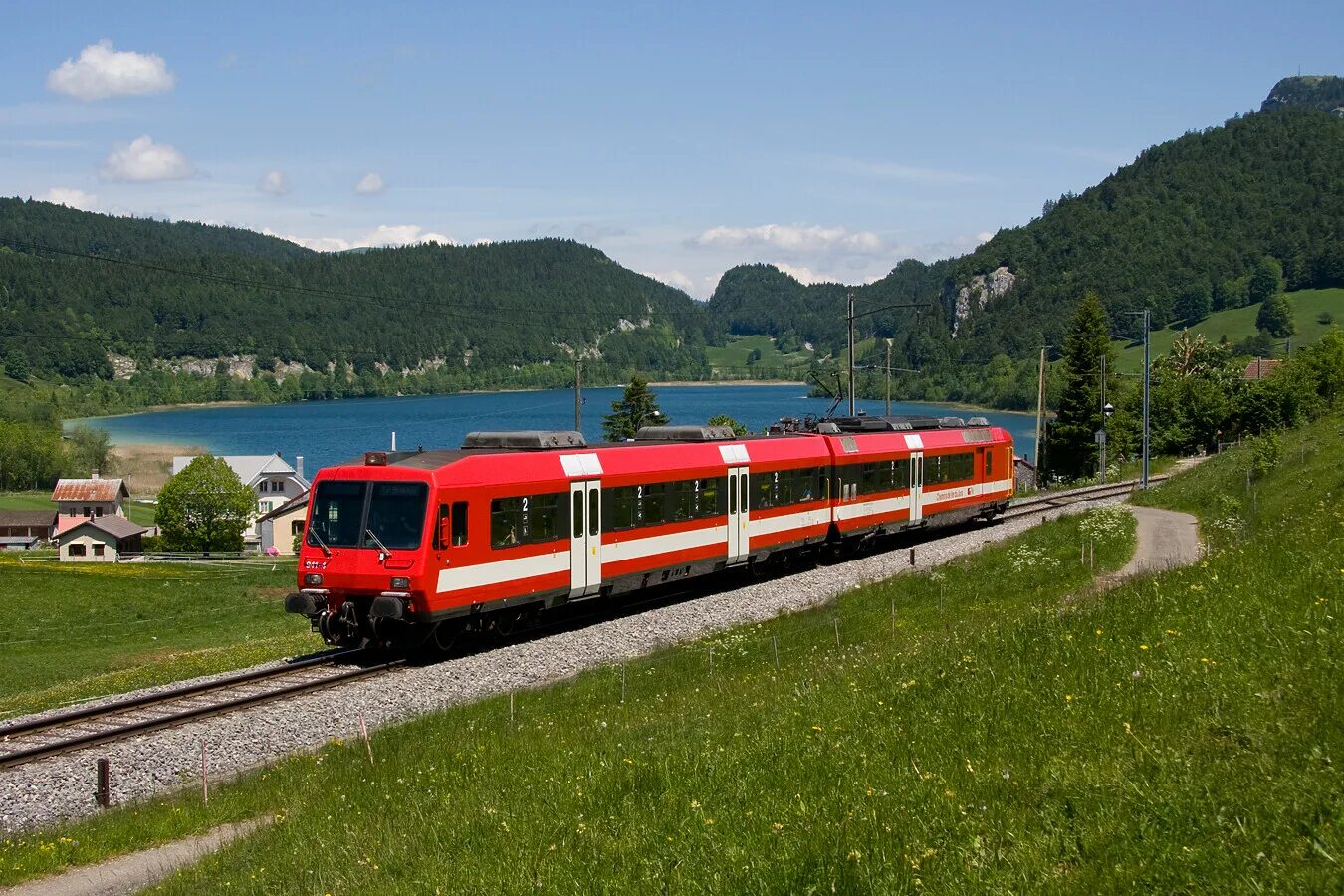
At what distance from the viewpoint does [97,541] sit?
115m

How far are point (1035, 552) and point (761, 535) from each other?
647 cm

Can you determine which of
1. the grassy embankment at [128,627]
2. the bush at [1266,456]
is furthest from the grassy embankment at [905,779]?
the bush at [1266,456]

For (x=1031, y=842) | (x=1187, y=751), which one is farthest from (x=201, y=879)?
(x=1187, y=751)

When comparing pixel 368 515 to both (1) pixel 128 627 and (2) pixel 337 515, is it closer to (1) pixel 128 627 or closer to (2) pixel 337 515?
(2) pixel 337 515

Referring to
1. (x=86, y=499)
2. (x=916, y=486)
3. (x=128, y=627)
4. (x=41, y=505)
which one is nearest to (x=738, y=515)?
(x=916, y=486)

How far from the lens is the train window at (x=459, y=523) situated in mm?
21484

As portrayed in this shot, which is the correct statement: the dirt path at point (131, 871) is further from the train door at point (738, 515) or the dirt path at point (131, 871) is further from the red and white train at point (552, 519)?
the train door at point (738, 515)

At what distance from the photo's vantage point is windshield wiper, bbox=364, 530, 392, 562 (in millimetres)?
21070

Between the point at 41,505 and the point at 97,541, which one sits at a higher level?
the point at 97,541

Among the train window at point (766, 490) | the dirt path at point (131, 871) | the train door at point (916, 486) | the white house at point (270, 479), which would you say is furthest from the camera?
the white house at point (270, 479)

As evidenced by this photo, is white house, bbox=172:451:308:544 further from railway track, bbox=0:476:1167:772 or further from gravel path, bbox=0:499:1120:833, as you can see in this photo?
railway track, bbox=0:476:1167:772

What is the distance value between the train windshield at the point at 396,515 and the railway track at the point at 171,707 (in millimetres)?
2077

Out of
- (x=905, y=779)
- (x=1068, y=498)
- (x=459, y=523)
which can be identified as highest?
(x=459, y=523)

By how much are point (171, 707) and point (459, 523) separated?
17.2ft
